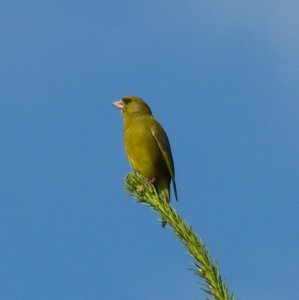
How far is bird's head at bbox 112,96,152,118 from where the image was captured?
31.4ft

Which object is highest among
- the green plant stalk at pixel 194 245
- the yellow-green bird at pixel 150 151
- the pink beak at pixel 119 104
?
the pink beak at pixel 119 104

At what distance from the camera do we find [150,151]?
863cm

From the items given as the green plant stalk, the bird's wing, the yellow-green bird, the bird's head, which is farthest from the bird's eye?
the green plant stalk

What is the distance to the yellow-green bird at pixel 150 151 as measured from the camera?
8477mm

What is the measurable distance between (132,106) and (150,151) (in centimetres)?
123

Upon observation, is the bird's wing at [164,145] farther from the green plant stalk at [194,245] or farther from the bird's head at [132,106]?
the green plant stalk at [194,245]

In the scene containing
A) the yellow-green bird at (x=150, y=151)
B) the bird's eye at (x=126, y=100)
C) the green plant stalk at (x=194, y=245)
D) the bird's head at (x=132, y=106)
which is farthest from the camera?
the bird's eye at (x=126, y=100)

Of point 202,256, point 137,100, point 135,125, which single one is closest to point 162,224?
point 202,256

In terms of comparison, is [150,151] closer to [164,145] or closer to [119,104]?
[164,145]

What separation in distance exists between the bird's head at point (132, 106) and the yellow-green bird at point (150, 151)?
324 mm

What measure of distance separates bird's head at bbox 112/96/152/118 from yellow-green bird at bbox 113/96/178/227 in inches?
12.7

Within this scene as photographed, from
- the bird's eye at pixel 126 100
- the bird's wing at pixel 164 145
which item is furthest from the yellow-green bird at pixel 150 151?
the bird's eye at pixel 126 100

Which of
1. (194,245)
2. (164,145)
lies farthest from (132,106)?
(194,245)

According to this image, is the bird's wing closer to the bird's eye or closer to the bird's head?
the bird's head
